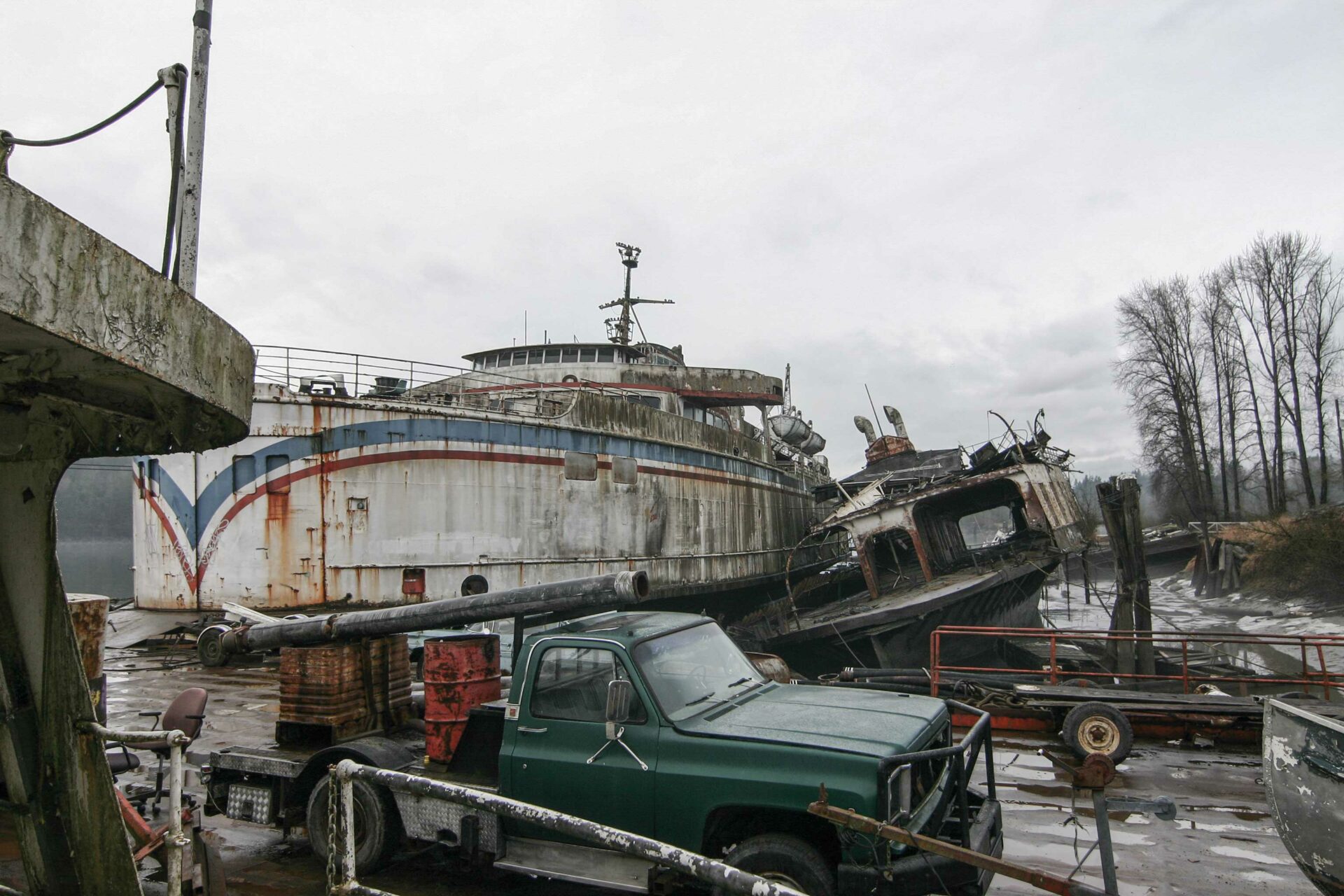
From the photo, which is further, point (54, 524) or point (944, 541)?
point (944, 541)

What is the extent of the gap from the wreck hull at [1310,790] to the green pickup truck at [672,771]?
1.44m

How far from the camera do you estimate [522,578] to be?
16.9m

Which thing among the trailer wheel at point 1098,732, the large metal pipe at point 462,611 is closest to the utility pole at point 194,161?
the large metal pipe at point 462,611

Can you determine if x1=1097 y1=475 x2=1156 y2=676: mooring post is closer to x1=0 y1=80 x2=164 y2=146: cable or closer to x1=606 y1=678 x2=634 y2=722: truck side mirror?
x1=606 y1=678 x2=634 y2=722: truck side mirror

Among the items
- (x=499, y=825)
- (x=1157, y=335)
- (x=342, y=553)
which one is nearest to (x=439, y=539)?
(x=342, y=553)

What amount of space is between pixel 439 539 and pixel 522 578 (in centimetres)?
216

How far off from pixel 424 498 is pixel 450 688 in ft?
35.1

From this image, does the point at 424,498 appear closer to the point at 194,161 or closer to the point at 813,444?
the point at 194,161

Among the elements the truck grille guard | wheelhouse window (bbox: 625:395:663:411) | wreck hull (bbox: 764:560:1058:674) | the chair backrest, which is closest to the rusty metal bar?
the truck grille guard

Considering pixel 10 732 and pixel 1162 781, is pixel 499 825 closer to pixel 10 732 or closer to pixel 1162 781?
pixel 10 732

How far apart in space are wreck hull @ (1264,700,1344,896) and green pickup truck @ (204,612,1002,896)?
144cm

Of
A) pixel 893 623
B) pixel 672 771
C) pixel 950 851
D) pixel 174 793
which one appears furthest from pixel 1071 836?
pixel 893 623

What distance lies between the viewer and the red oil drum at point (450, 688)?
17.0ft

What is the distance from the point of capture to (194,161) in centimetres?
352
